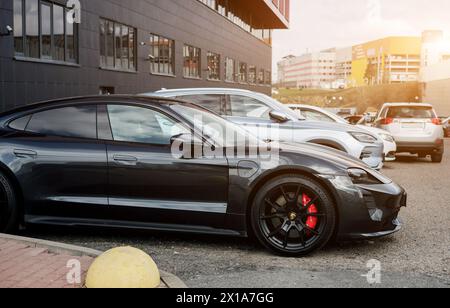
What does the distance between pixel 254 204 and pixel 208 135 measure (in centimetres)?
80

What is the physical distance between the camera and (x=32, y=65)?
50.3ft

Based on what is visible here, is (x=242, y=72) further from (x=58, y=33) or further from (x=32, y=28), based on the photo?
(x=32, y=28)

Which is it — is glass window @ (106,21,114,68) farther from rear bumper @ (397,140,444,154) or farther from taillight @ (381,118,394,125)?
rear bumper @ (397,140,444,154)

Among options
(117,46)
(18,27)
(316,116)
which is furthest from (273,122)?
(117,46)

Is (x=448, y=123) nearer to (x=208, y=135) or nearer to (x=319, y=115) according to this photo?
(x=319, y=115)

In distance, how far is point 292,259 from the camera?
538cm

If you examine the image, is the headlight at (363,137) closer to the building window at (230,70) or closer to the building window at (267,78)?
the building window at (230,70)

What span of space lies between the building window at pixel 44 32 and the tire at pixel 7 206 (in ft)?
32.5

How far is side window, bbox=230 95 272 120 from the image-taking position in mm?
9695

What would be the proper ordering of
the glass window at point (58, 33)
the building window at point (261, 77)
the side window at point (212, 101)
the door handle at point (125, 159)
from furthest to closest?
1. the building window at point (261, 77)
2. the glass window at point (58, 33)
3. the side window at point (212, 101)
4. the door handle at point (125, 159)

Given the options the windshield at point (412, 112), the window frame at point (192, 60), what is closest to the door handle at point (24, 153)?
the windshield at point (412, 112)

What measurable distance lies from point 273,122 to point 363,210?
4107 millimetres

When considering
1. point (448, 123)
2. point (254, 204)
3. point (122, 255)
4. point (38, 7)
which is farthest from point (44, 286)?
point (448, 123)

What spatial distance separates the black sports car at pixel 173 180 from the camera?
17.8 ft
